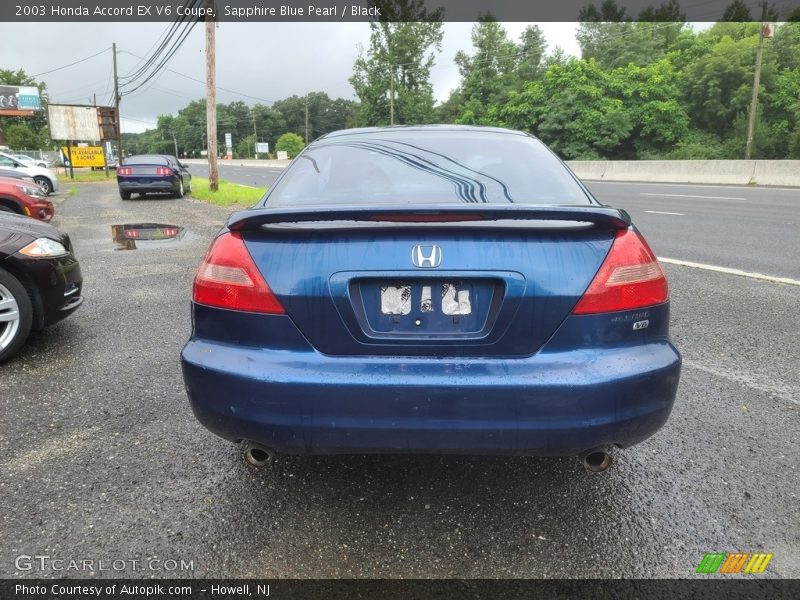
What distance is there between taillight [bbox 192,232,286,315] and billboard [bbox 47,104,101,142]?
41.0 m

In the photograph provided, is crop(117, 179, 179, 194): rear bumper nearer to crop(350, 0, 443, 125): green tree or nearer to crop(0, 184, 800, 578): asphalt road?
crop(0, 184, 800, 578): asphalt road

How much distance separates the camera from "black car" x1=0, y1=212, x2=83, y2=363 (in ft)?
12.5

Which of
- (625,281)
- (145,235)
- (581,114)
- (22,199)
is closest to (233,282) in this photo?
(625,281)

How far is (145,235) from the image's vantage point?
10203 millimetres

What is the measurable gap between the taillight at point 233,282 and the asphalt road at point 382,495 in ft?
2.89

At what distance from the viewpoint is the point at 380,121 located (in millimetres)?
67500

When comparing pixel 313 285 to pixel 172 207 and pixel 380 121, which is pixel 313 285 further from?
pixel 380 121

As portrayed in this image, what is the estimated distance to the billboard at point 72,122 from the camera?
116 ft

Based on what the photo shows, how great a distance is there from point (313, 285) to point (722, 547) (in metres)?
1.78

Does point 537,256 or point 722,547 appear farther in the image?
point 722,547

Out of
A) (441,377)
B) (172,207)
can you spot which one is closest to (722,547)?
(441,377)

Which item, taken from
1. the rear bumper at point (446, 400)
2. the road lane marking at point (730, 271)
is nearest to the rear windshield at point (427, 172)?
the rear bumper at point (446, 400)

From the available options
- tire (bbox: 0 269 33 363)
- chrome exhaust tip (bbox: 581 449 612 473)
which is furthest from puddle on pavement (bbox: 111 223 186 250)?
chrome exhaust tip (bbox: 581 449 612 473)

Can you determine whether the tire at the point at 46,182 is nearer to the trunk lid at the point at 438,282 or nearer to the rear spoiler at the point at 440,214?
the rear spoiler at the point at 440,214
